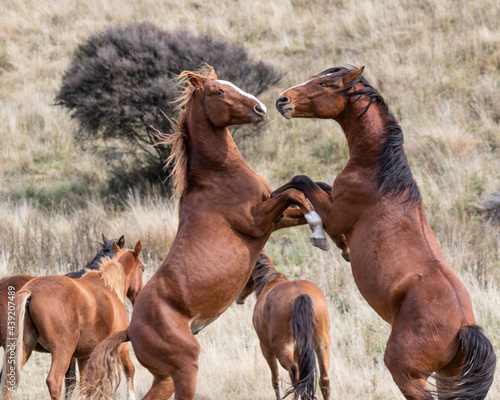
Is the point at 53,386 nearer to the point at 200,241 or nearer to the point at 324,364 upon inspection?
the point at 200,241

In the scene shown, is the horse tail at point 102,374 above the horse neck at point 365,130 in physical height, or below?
below

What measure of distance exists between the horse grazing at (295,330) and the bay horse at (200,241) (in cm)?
99

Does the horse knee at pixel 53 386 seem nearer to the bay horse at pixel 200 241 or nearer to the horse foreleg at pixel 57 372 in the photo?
the horse foreleg at pixel 57 372

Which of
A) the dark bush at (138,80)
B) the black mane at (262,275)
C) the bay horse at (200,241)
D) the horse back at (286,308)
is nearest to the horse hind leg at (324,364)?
the horse back at (286,308)

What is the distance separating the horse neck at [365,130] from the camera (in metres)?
4.49

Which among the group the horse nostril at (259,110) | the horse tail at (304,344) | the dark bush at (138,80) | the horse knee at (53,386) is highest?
the horse nostril at (259,110)

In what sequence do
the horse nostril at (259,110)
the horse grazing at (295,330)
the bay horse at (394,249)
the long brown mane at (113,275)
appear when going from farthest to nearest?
the long brown mane at (113,275)
the horse grazing at (295,330)
the horse nostril at (259,110)
the bay horse at (394,249)

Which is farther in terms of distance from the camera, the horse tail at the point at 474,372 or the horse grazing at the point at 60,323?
the horse grazing at the point at 60,323

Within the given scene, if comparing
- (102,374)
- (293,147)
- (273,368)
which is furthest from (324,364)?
(293,147)

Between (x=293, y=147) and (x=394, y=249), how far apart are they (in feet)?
33.4

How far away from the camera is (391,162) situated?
440 cm

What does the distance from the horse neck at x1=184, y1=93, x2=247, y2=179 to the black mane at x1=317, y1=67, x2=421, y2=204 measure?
3.20 ft

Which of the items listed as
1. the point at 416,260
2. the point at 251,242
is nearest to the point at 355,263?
the point at 416,260

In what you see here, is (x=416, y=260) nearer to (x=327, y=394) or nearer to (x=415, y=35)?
(x=327, y=394)
